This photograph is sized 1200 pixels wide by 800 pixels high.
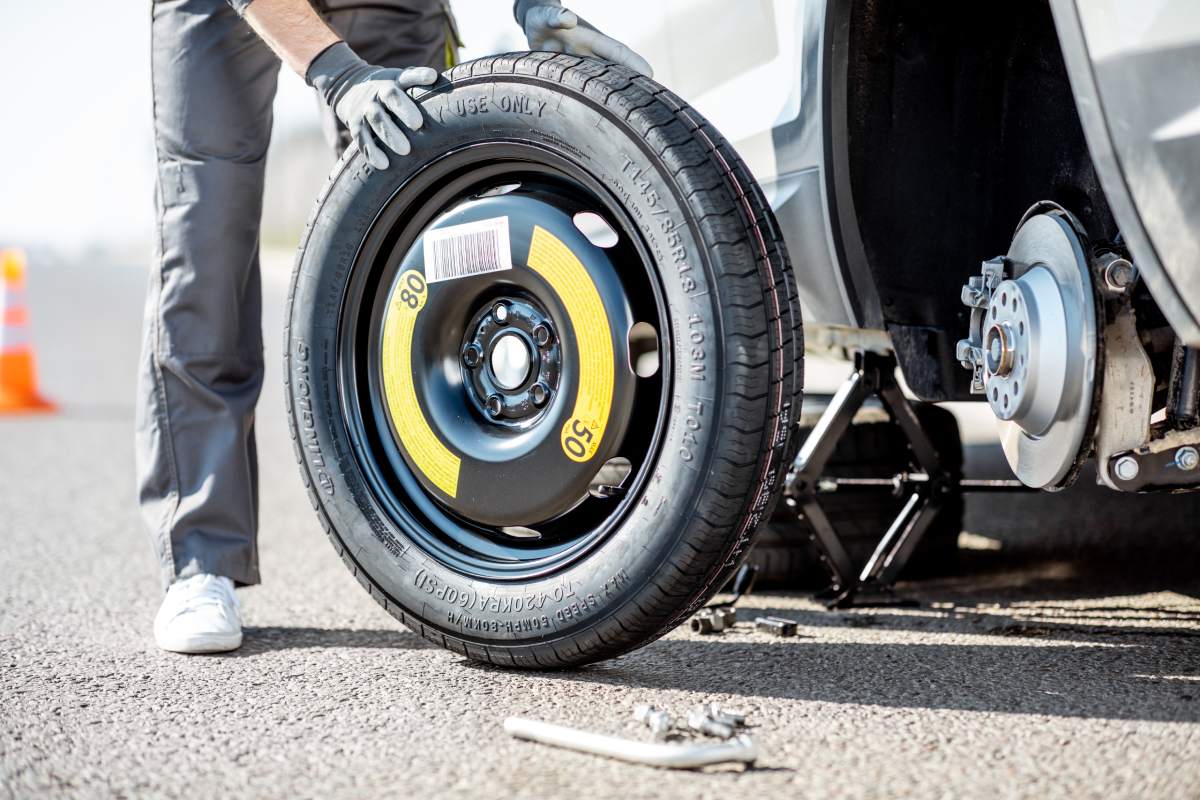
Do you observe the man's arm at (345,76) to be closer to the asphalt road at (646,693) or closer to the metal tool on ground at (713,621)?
the asphalt road at (646,693)

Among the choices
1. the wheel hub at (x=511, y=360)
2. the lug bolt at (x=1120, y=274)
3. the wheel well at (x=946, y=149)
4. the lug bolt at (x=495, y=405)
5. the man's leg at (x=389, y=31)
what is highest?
the man's leg at (x=389, y=31)

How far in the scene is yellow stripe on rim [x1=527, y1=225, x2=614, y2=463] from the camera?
1.93 metres

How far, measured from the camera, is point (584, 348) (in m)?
1.95

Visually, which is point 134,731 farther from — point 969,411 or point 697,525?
point 969,411

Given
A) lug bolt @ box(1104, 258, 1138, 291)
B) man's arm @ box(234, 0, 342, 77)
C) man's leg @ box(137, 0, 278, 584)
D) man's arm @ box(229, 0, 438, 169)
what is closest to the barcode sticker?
man's arm @ box(229, 0, 438, 169)

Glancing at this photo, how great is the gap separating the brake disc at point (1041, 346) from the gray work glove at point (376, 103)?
3.41 feet

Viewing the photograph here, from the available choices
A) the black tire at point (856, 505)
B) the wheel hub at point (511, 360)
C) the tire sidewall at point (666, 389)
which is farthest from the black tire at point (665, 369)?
the black tire at point (856, 505)

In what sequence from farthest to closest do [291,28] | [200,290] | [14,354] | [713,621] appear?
[14,354]
[200,290]
[713,621]
[291,28]

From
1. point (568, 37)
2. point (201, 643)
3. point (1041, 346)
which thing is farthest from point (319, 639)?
point (1041, 346)

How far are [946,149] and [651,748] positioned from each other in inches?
52.1

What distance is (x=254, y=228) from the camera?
254 cm

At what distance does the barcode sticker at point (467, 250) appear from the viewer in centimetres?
203

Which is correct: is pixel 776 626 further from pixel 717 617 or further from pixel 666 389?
pixel 666 389

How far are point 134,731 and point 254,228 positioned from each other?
3.85 ft
